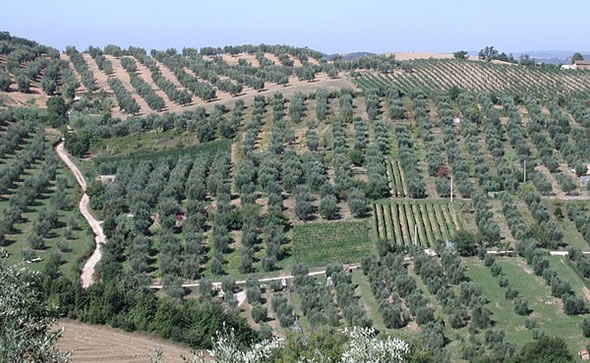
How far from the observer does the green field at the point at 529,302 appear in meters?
40.2

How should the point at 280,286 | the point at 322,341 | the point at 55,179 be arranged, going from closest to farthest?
the point at 322,341
the point at 280,286
the point at 55,179

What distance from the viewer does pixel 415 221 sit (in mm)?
59969

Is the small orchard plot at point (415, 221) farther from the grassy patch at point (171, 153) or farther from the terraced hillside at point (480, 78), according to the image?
the terraced hillside at point (480, 78)

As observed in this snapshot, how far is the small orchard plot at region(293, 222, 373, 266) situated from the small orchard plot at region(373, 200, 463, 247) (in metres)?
1.58

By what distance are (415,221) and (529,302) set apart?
1642 cm

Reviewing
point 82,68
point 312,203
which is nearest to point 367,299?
point 312,203

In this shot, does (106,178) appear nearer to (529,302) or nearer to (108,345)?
(108,345)

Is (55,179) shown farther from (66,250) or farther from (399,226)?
(399,226)

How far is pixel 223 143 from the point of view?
79.9 metres

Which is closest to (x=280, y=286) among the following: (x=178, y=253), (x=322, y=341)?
(x=178, y=253)

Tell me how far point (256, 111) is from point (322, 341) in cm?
5813

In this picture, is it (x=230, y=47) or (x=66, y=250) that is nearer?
(x=66, y=250)

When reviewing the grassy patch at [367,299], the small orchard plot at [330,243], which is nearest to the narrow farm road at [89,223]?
the small orchard plot at [330,243]

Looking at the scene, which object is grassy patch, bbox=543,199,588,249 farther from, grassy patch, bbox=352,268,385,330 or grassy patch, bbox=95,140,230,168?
grassy patch, bbox=95,140,230,168
